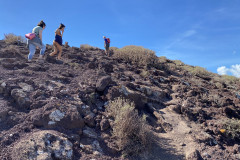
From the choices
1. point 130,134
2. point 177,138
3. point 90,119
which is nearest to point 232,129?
point 177,138

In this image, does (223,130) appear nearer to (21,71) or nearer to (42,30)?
(21,71)

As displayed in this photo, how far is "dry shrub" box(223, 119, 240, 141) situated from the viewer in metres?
4.27

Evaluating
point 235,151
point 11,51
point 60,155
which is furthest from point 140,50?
point 60,155

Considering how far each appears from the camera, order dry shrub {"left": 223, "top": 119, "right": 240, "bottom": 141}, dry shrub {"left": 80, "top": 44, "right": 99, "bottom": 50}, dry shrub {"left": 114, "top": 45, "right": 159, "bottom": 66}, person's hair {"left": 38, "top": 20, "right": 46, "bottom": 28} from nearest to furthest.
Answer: dry shrub {"left": 223, "top": 119, "right": 240, "bottom": 141} → person's hair {"left": 38, "top": 20, "right": 46, "bottom": 28} → dry shrub {"left": 114, "top": 45, "right": 159, "bottom": 66} → dry shrub {"left": 80, "top": 44, "right": 99, "bottom": 50}

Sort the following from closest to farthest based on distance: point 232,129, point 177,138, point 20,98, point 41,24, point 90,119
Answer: point 20,98 < point 90,119 < point 177,138 < point 232,129 < point 41,24

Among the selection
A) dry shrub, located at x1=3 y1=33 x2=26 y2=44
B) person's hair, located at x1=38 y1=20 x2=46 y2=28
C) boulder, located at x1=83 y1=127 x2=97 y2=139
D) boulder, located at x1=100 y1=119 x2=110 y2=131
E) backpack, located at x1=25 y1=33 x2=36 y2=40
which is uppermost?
dry shrub, located at x1=3 y1=33 x2=26 y2=44

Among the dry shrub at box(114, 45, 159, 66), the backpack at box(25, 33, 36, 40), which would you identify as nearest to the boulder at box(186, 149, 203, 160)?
the backpack at box(25, 33, 36, 40)

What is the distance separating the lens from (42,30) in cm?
557

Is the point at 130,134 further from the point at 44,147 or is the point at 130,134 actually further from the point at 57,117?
the point at 44,147

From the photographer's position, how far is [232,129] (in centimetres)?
435

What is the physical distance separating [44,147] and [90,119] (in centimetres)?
116

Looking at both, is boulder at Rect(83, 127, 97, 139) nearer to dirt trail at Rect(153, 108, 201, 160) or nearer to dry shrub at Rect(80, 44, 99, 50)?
dirt trail at Rect(153, 108, 201, 160)

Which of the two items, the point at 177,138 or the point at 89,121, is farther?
the point at 177,138

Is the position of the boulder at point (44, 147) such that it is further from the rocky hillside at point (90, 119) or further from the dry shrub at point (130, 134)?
the dry shrub at point (130, 134)
